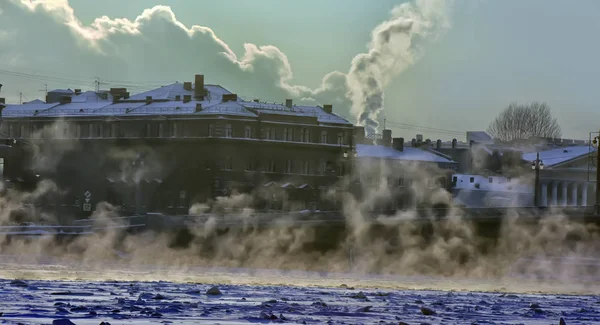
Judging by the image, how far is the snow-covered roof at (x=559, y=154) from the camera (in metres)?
165

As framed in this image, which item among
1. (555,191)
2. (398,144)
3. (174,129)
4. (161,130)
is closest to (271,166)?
(174,129)

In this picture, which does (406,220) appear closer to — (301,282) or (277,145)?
(301,282)

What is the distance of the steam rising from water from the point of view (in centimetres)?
8794

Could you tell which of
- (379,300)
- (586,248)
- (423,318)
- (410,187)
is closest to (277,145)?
(410,187)

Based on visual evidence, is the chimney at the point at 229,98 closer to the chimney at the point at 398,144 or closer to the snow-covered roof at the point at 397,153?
the snow-covered roof at the point at 397,153

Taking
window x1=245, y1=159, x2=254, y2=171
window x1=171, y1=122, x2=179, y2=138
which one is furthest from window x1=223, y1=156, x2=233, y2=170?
window x1=171, y1=122, x2=179, y2=138

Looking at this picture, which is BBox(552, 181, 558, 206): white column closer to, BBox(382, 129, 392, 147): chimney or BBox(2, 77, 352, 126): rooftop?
BBox(382, 129, 392, 147): chimney

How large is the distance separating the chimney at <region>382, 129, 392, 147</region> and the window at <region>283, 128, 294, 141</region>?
105ft

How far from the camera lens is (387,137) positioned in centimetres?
17350

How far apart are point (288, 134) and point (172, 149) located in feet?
34.4

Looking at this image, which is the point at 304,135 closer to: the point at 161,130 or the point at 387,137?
the point at 161,130

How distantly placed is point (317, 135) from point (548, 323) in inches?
4059

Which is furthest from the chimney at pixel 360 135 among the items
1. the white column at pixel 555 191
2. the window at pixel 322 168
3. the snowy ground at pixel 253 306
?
the snowy ground at pixel 253 306

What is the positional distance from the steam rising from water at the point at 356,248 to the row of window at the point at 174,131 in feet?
104
